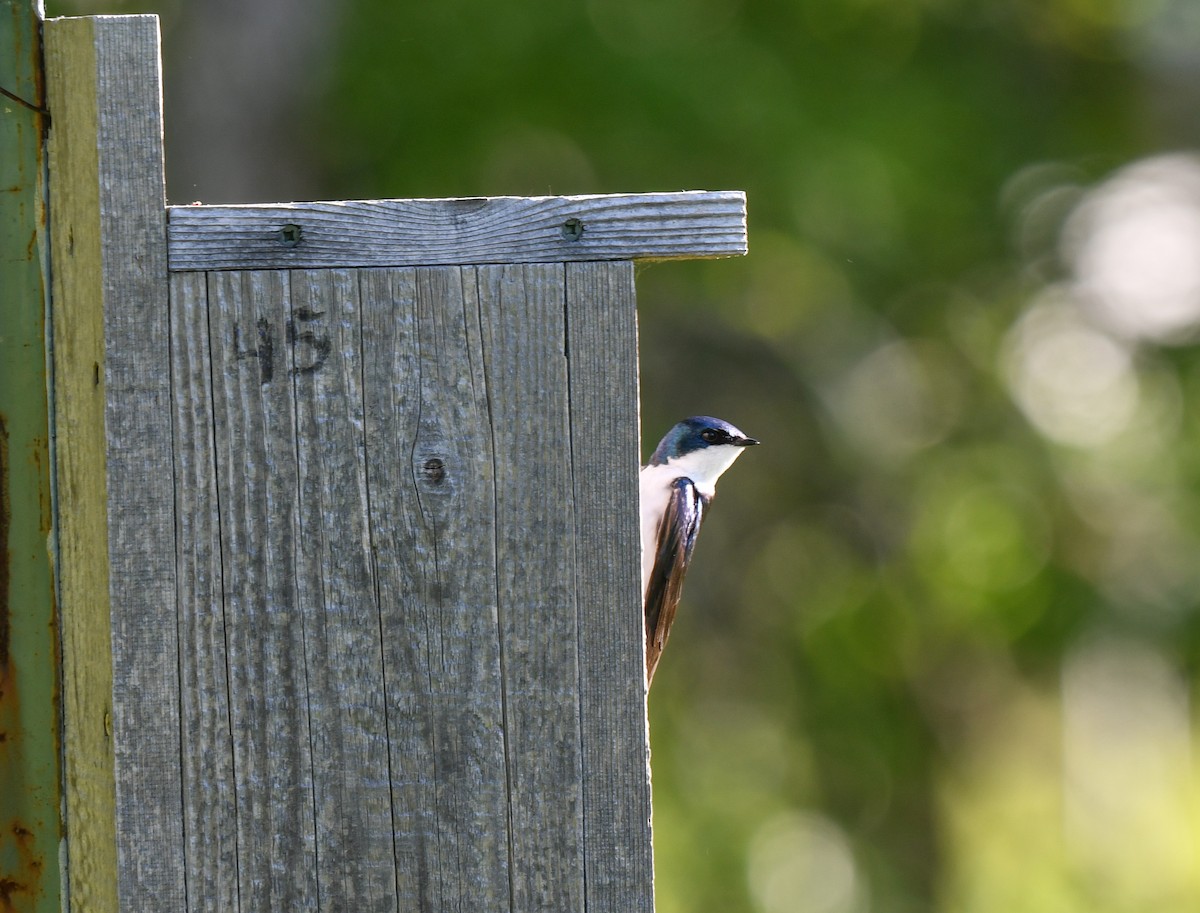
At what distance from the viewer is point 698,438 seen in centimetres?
383

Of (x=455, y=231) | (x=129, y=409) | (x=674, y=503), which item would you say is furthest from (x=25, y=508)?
(x=674, y=503)

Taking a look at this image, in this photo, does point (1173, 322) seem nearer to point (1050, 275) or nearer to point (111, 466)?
point (1050, 275)

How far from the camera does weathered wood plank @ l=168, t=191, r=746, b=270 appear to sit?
1827 mm

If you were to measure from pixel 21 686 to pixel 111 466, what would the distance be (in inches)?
14.1

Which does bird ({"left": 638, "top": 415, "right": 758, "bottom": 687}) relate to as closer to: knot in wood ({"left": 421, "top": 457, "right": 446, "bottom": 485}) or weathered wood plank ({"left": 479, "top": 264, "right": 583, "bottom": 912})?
weathered wood plank ({"left": 479, "top": 264, "right": 583, "bottom": 912})

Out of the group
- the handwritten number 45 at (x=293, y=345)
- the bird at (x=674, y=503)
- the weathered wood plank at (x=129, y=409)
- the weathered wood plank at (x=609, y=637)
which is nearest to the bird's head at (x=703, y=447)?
the bird at (x=674, y=503)

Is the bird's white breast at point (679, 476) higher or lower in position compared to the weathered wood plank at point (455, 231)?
lower

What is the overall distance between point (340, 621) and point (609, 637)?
36cm

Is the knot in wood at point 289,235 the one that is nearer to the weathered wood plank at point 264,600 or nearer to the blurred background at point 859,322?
the weathered wood plank at point 264,600

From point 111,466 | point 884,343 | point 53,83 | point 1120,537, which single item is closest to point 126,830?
point 111,466

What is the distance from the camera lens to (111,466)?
5.97 ft

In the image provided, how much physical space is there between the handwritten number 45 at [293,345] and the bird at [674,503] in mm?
1752

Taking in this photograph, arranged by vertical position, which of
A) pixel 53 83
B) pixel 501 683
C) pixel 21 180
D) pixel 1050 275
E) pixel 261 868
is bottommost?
pixel 261 868

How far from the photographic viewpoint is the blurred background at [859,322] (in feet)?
23.4
